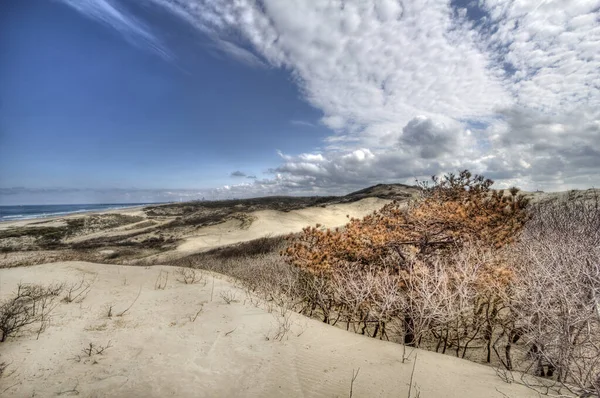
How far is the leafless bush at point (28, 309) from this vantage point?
5496mm

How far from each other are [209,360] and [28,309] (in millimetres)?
4383

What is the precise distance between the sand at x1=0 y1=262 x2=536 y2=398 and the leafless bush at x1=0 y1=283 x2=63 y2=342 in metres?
0.21

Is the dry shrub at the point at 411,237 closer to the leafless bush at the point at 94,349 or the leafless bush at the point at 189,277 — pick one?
the leafless bush at the point at 189,277

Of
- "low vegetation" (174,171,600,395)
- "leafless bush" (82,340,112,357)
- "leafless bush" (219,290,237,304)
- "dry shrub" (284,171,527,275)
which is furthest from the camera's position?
"dry shrub" (284,171,527,275)

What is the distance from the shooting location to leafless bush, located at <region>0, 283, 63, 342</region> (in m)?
5.50

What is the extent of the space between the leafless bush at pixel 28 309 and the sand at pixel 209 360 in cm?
21

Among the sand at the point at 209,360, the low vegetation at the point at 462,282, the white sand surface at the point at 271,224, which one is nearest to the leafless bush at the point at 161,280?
the sand at the point at 209,360

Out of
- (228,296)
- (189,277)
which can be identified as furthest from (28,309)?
(228,296)

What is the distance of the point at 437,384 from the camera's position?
465 centimetres

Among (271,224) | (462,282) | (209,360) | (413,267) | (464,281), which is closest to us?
(209,360)

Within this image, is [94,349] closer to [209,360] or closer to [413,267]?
[209,360]

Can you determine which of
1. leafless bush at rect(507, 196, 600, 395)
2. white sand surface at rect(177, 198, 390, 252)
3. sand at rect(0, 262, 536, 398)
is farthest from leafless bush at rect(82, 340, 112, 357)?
white sand surface at rect(177, 198, 390, 252)

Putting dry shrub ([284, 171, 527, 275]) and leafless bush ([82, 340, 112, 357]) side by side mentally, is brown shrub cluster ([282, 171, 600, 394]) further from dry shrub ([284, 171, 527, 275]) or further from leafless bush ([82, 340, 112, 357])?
leafless bush ([82, 340, 112, 357])

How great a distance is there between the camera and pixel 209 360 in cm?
519
